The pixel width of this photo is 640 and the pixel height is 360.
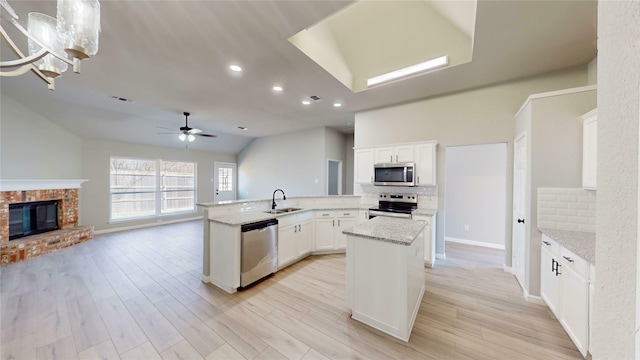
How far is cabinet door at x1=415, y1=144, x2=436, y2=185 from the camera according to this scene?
12.8ft

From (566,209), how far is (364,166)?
2.86 meters

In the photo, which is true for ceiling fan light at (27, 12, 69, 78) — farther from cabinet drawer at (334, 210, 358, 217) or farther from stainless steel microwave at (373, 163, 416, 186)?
stainless steel microwave at (373, 163, 416, 186)

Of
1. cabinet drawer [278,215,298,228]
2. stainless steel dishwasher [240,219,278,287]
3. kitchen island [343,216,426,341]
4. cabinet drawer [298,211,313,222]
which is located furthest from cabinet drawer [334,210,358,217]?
kitchen island [343,216,426,341]

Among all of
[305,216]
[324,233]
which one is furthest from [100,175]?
[324,233]

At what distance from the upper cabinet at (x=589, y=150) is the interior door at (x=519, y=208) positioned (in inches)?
19.7

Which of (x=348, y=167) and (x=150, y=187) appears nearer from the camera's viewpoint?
(x=150, y=187)

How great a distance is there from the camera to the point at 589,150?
2.24m

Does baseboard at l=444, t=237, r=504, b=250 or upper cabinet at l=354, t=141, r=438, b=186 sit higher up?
upper cabinet at l=354, t=141, r=438, b=186

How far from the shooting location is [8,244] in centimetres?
386

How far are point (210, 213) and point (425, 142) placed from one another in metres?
3.68

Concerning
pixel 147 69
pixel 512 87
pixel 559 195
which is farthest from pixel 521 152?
pixel 147 69

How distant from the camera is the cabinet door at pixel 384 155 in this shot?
14.1 feet

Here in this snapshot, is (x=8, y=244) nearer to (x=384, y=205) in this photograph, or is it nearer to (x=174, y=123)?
(x=174, y=123)

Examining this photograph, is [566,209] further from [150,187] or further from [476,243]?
[150,187]
